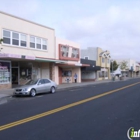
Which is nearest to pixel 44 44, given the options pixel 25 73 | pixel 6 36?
pixel 25 73

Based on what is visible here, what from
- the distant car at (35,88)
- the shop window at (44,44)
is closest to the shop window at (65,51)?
the shop window at (44,44)

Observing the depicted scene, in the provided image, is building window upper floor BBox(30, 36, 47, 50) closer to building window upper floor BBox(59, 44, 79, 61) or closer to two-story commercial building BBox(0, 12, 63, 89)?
two-story commercial building BBox(0, 12, 63, 89)

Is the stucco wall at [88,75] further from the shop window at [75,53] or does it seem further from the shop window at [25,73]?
the shop window at [25,73]

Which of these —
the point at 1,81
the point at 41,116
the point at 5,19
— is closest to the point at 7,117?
the point at 41,116

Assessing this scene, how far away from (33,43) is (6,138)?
21.6 m

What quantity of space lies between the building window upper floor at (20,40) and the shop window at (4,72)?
218 centimetres

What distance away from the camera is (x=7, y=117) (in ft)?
29.7

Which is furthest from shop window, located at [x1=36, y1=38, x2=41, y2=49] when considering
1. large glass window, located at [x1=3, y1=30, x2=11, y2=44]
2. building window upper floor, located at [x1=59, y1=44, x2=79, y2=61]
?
building window upper floor, located at [x1=59, y1=44, x2=79, y2=61]

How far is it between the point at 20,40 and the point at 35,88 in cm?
869

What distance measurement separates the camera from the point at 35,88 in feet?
59.1

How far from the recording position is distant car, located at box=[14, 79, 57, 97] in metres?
17.5

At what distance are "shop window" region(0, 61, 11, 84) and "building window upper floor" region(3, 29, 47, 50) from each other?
2.18 meters

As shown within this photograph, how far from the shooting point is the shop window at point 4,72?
2285cm

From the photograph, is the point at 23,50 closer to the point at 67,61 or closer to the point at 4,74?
the point at 4,74
